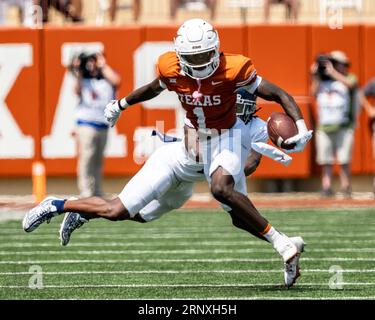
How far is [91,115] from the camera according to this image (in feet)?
43.4

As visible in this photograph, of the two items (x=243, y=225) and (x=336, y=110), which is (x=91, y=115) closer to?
(x=336, y=110)

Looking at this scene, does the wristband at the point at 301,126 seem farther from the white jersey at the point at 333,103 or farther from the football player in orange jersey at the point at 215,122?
the white jersey at the point at 333,103

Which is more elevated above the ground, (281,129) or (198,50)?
(198,50)

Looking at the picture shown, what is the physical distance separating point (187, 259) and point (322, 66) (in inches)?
231

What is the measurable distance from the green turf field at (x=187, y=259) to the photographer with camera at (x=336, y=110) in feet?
6.28

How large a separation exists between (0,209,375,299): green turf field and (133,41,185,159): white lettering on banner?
2.65 m

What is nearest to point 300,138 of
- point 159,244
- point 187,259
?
point 187,259

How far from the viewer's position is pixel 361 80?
14.7m

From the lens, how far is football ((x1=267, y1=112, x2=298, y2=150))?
7102 millimetres

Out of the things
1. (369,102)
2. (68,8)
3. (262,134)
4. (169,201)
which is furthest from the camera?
(68,8)

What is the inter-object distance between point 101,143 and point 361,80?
3.39m

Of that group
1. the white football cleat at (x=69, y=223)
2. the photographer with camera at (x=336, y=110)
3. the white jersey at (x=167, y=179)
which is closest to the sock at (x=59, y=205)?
the white football cleat at (x=69, y=223)

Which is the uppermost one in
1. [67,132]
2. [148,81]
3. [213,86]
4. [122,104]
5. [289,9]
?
[289,9]

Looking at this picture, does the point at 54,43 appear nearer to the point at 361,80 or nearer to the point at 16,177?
the point at 16,177
